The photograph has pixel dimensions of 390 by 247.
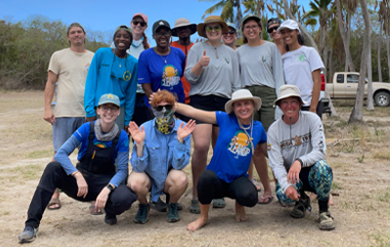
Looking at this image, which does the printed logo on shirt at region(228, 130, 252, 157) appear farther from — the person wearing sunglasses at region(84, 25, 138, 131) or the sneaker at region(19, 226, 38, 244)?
the sneaker at region(19, 226, 38, 244)

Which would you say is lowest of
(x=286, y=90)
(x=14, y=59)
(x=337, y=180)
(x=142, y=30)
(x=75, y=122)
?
(x=337, y=180)

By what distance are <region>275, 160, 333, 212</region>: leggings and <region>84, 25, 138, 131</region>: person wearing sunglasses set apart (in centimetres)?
222

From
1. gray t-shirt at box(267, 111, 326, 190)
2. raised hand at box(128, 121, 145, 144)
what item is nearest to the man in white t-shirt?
raised hand at box(128, 121, 145, 144)

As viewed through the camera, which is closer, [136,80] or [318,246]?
[318,246]

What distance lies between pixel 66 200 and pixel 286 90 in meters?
3.16

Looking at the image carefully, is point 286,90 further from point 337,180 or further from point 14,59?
point 14,59

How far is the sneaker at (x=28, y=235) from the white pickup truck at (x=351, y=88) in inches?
703

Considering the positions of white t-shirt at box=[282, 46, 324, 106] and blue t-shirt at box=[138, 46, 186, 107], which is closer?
white t-shirt at box=[282, 46, 324, 106]

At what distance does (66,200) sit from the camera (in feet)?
15.8

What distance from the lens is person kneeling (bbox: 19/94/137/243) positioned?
3551 millimetres

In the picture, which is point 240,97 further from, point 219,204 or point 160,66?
point 219,204

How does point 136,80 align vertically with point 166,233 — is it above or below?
above

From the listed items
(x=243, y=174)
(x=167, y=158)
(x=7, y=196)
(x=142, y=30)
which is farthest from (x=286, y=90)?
(x=7, y=196)

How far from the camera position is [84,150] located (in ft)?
12.6
